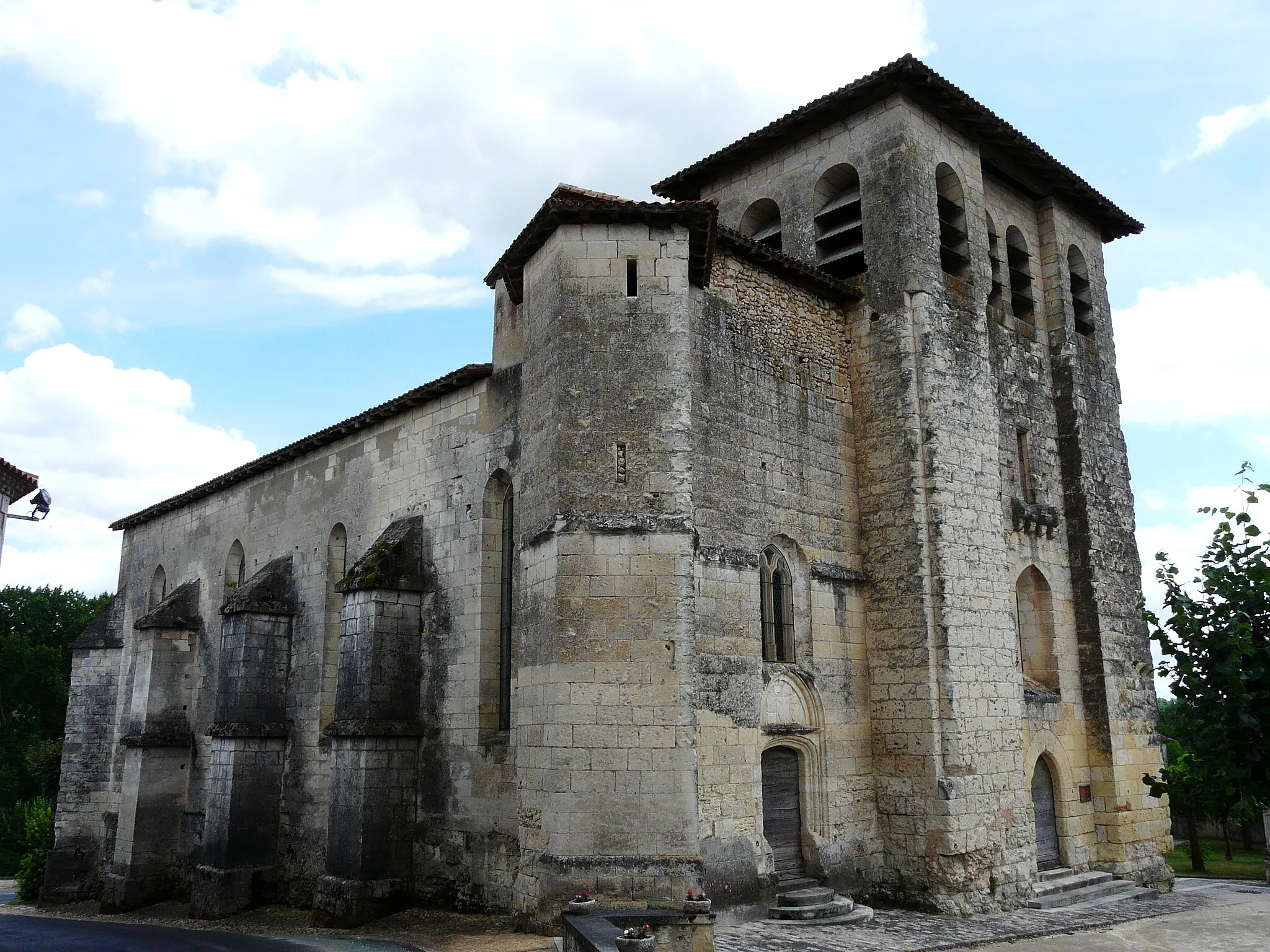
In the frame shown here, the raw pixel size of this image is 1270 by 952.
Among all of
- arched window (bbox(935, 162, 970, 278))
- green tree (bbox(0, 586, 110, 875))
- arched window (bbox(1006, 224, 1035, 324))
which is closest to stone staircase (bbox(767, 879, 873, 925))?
arched window (bbox(935, 162, 970, 278))

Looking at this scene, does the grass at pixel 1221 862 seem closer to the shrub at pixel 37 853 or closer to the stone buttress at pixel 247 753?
the stone buttress at pixel 247 753

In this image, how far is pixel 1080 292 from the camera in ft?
60.1

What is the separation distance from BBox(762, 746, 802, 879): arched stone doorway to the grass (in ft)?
35.4

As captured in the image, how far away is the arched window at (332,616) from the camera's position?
15.4 meters

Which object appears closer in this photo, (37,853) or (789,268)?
(789,268)

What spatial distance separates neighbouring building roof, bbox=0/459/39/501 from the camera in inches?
637

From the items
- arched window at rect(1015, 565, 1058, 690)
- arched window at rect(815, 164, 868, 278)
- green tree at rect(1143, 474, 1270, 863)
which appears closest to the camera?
green tree at rect(1143, 474, 1270, 863)

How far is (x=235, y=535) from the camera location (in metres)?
18.9

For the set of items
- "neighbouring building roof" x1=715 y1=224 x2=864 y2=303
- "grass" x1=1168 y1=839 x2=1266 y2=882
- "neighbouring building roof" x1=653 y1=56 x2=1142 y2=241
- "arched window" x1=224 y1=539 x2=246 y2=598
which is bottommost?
"grass" x1=1168 y1=839 x2=1266 y2=882

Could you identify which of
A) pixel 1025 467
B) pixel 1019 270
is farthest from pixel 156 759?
pixel 1019 270

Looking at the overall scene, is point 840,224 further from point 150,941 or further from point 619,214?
point 150,941

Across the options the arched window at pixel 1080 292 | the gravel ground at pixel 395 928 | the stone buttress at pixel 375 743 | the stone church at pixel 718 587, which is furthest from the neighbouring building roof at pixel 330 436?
the arched window at pixel 1080 292

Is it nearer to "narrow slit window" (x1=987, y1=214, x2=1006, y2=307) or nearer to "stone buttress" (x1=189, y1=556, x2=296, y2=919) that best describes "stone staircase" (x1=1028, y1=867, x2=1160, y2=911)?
"narrow slit window" (x1=987, y1=214, x2=1006, y2=307)

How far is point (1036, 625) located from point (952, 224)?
6.53 meters
